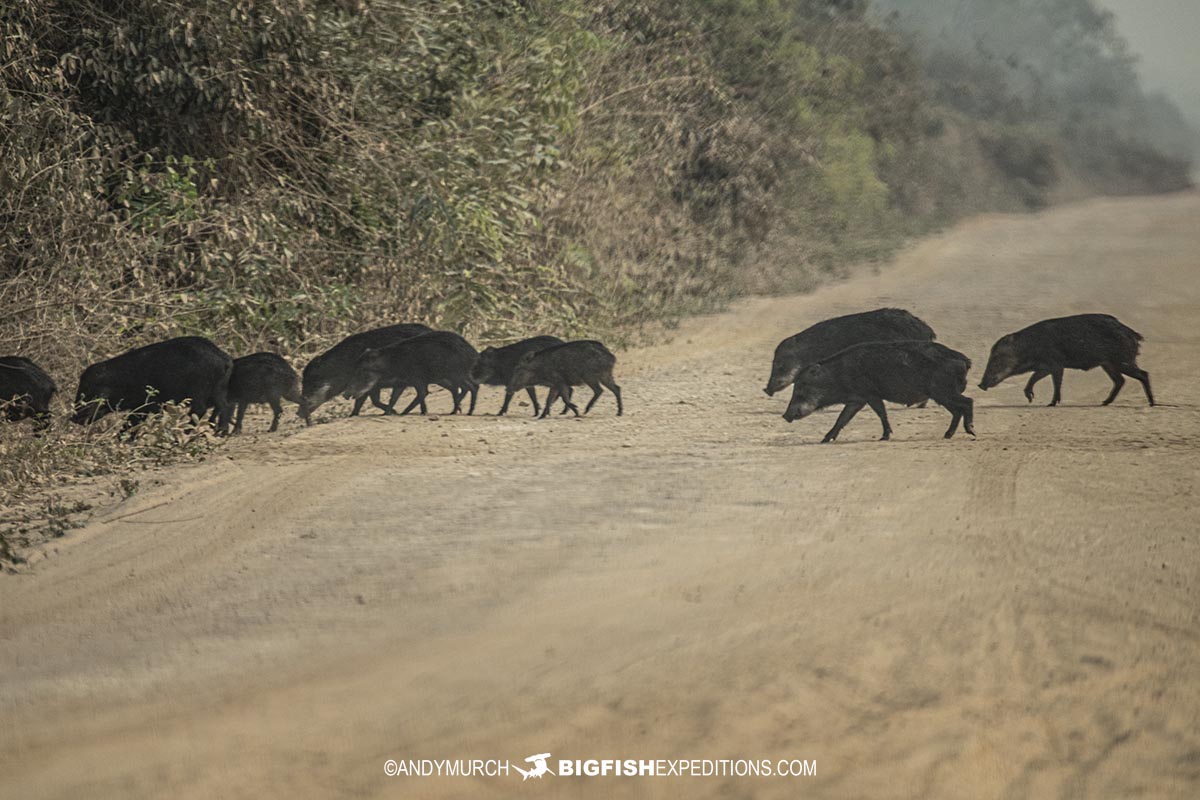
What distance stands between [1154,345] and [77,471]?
8828 millimetres

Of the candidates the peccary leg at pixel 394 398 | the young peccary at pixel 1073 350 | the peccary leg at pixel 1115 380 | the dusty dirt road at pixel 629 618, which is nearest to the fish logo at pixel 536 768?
the dusty dirt road at pixel 629 618

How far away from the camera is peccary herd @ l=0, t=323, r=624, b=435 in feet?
24.3

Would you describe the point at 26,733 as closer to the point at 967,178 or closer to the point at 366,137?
the point at 366,137

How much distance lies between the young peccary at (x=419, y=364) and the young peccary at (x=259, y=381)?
20.9 inches

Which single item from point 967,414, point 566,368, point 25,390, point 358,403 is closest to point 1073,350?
point 967,414

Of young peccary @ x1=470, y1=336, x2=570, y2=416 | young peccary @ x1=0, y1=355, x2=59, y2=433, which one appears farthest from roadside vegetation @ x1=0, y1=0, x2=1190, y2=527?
young peccary @ x1=470, y1=336, x2=570, y2=416

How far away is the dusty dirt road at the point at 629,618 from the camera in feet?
11.8

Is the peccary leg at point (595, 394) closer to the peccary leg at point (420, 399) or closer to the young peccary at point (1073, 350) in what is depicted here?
the peccary leg at point (420, 399)

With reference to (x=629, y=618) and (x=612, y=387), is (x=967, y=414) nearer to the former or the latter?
(x=612, y=387)

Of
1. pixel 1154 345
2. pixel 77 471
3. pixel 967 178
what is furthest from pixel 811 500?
pixel 967 178

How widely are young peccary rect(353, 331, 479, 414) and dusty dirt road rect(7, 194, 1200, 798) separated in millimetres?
635

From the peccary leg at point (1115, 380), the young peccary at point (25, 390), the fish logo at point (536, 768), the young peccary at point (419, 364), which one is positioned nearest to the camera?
the fish logo at point (536, 768)

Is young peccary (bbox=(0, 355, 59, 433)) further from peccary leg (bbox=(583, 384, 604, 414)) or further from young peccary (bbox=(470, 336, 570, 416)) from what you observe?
peccary leg (bbox=(583, 384, 604, 414))

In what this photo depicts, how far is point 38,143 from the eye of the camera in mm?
8297
